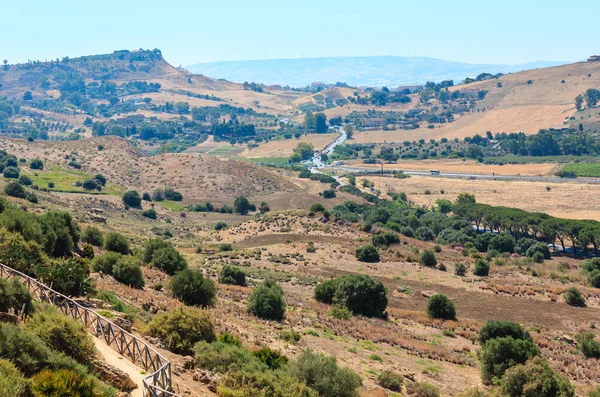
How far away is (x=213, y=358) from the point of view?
20094mm

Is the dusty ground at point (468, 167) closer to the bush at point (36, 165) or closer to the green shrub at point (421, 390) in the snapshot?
the bush at point (36, 165)

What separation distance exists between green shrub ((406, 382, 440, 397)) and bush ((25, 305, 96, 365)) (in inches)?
526

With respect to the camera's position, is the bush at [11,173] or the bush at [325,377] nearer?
the bush at [325,377]

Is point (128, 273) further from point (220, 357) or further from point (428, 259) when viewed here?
point (428, 259)

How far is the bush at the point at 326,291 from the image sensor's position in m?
41.2

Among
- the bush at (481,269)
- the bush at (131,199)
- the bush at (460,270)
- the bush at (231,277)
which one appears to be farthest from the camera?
the bush at (131,199)

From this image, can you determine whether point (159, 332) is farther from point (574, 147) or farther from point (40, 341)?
point (574, 147)

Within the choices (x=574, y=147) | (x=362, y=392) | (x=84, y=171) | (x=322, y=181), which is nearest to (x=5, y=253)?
(x=362, y=392)

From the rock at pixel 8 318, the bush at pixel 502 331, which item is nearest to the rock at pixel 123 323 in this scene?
the rock at pixel 8 318

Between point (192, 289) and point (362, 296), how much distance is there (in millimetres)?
11953

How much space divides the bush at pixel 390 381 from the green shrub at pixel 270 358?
4391 mm

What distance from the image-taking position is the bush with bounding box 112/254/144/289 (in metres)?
33.4

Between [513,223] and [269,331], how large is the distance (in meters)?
62.3

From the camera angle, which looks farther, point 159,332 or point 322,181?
point 322,181
